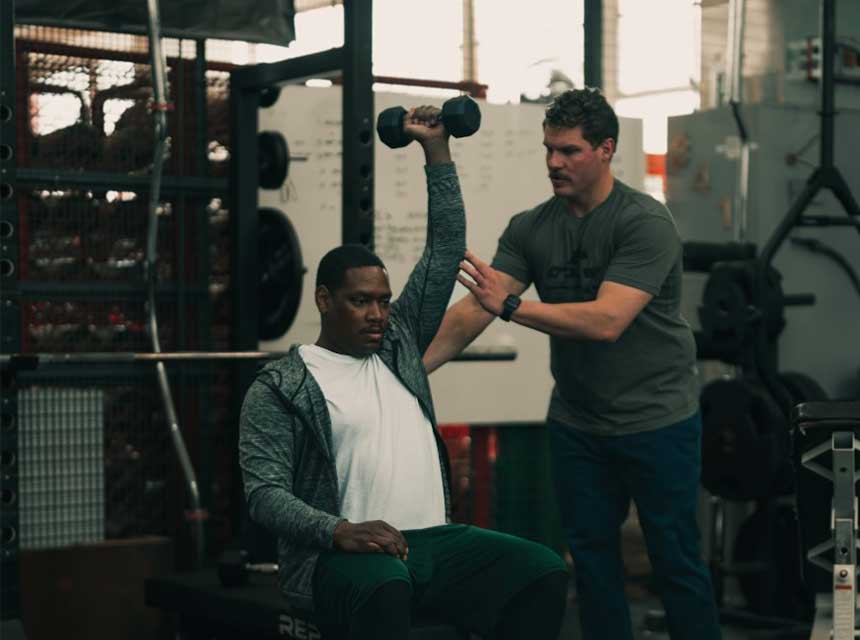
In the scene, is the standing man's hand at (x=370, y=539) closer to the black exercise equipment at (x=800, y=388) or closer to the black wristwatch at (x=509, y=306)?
the black wristwatch at (x=509, y=306)

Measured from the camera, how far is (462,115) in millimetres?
2783

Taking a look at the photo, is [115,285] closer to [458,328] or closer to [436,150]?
[458,328]

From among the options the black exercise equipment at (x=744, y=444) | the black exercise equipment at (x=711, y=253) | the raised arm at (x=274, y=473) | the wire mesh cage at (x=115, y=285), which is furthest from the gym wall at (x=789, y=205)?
the raised arm at (x=274, y=473)

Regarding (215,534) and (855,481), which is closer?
(855,481)

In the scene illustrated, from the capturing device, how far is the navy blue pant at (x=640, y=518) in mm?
3217

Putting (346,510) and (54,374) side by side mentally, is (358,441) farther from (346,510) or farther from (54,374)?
(54,374)

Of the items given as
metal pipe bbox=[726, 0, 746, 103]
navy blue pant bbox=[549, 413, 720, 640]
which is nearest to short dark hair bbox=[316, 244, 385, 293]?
navy blue pant bbox=[549, 413, 720, 640]

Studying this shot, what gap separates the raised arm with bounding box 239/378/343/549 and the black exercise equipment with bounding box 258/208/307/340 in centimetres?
149

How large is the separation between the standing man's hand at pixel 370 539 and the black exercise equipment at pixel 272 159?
192 cm

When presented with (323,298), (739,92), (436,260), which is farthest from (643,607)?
(323,298)

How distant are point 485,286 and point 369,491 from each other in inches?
22.3

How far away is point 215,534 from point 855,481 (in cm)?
220

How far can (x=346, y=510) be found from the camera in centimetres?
271

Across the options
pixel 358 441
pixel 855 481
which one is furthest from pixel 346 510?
pixel 855 481
